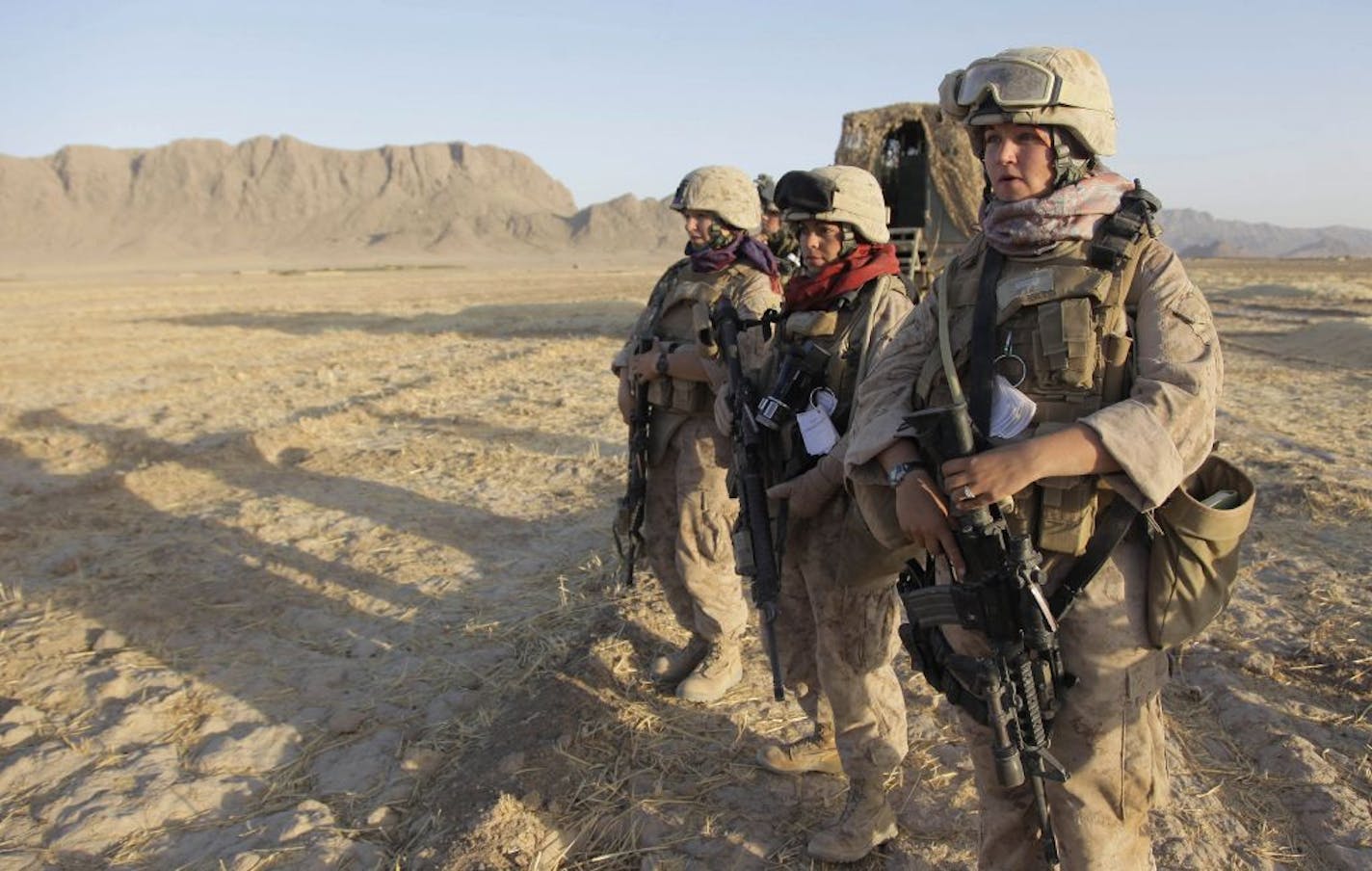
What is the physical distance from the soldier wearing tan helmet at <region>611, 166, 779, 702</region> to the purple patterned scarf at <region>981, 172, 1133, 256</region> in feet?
5.50

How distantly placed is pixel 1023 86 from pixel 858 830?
7.20 ft

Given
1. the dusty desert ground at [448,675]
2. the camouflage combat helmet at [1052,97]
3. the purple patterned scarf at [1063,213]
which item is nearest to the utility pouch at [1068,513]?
the purple patterned scarf at [1063,213]

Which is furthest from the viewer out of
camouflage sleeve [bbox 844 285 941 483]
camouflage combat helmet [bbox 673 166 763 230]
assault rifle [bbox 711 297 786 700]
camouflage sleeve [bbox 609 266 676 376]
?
camouflage sleeve [bbox 609 266 676 376]

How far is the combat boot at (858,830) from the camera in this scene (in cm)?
284

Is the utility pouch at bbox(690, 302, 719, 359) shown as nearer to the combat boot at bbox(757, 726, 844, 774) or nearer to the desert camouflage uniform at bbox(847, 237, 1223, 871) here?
the desert camouflage uniform at bbox(847, 237, 1223, 871)

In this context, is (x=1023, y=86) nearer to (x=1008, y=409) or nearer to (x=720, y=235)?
(x=1008, y=409)

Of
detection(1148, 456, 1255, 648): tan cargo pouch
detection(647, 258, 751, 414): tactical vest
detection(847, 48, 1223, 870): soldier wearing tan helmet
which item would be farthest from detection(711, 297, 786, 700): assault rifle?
detection(1148, 456, 1255, 648): tan cargo pouch

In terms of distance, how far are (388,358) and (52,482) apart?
685 cm

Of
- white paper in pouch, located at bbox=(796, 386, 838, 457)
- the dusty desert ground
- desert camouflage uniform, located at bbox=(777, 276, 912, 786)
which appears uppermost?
white paper in pouch, located at bbox=(796, 386, 838, 457)

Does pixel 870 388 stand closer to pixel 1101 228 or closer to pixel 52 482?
pixel 1101 228

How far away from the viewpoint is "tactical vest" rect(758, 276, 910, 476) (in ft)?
9.18

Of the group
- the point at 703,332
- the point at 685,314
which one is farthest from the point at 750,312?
the point at 685,314

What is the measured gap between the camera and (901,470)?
207 cm

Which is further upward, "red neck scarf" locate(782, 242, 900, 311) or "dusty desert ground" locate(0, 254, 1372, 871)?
"red neck scarf" locate(782, 242, 900, 311)
